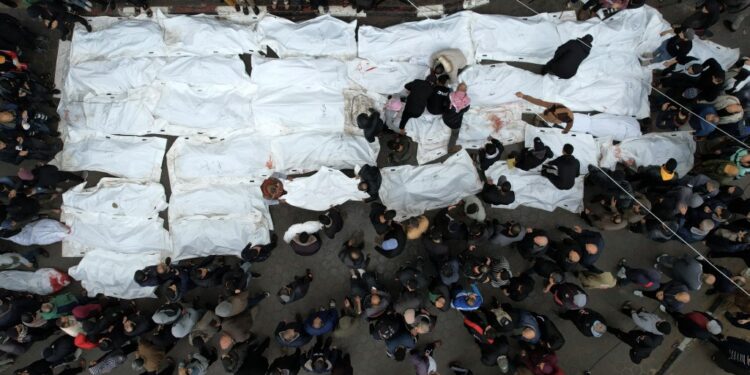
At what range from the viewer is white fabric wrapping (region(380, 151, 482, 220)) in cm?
765

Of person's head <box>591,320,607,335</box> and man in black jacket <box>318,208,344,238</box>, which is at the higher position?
man in black jacket <box>318,208,344,238</box>

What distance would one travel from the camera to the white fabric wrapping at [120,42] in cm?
768

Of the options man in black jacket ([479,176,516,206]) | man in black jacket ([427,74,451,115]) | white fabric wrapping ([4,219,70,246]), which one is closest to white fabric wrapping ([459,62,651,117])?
man in black jacket ([427,74,451,115])

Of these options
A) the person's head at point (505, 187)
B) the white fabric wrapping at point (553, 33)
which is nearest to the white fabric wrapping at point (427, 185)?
the person's head at point (505, 187)

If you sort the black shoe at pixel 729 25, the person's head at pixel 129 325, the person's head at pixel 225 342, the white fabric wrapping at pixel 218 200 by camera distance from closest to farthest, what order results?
1. the person's head at pixel 225 342
2. the person's head at pixel 129 325
3. the white fabric wrapping at pixel 218 200
4. the black shoe at pixel 729 25

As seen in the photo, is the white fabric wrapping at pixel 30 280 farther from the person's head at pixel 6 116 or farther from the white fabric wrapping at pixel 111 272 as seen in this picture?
the person's head at pixel 6 116

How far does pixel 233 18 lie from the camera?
803 cm

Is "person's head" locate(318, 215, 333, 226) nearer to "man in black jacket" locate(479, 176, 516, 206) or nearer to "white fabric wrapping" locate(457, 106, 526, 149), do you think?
"man in black jacket" locate(479, 176, 516, 206)

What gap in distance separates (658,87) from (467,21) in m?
4.23

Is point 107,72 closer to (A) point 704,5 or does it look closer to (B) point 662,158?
(B) point 662,158

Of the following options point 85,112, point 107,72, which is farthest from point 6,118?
point 107,72

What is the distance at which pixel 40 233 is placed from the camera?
7477 millimetres

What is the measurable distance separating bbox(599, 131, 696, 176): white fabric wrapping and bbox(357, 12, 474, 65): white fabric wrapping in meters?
3.52

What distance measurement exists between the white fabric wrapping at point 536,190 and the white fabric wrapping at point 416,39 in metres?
2.43
